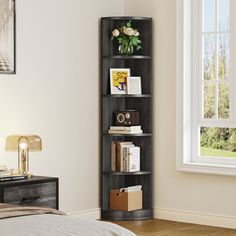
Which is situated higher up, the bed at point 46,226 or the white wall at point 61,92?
the white wall at point 61,92

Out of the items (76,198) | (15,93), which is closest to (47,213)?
(15,93)

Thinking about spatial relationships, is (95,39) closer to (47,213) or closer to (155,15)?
(155,15)

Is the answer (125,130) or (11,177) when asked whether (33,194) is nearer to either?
(11,177)

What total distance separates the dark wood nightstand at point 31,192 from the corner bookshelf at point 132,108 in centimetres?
131

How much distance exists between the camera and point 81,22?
21.3ft

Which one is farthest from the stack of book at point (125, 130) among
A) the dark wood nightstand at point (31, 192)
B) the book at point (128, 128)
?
the dark wood nightstand at point (31, 192)

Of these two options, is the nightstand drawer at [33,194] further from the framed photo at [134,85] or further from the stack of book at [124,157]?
the framed photo at [134,85]

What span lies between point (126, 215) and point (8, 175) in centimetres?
167

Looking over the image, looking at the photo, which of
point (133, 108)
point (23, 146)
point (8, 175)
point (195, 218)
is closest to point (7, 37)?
point (23, 146)

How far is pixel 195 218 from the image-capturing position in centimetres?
648

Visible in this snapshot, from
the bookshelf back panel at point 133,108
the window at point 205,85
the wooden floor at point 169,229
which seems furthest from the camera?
the bookshelf back panel at point 133,108

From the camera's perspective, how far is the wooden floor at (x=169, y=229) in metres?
6.02

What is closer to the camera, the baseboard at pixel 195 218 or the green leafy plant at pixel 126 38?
the baseboard at pixel 195 218

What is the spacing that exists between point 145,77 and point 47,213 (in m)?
3.02
